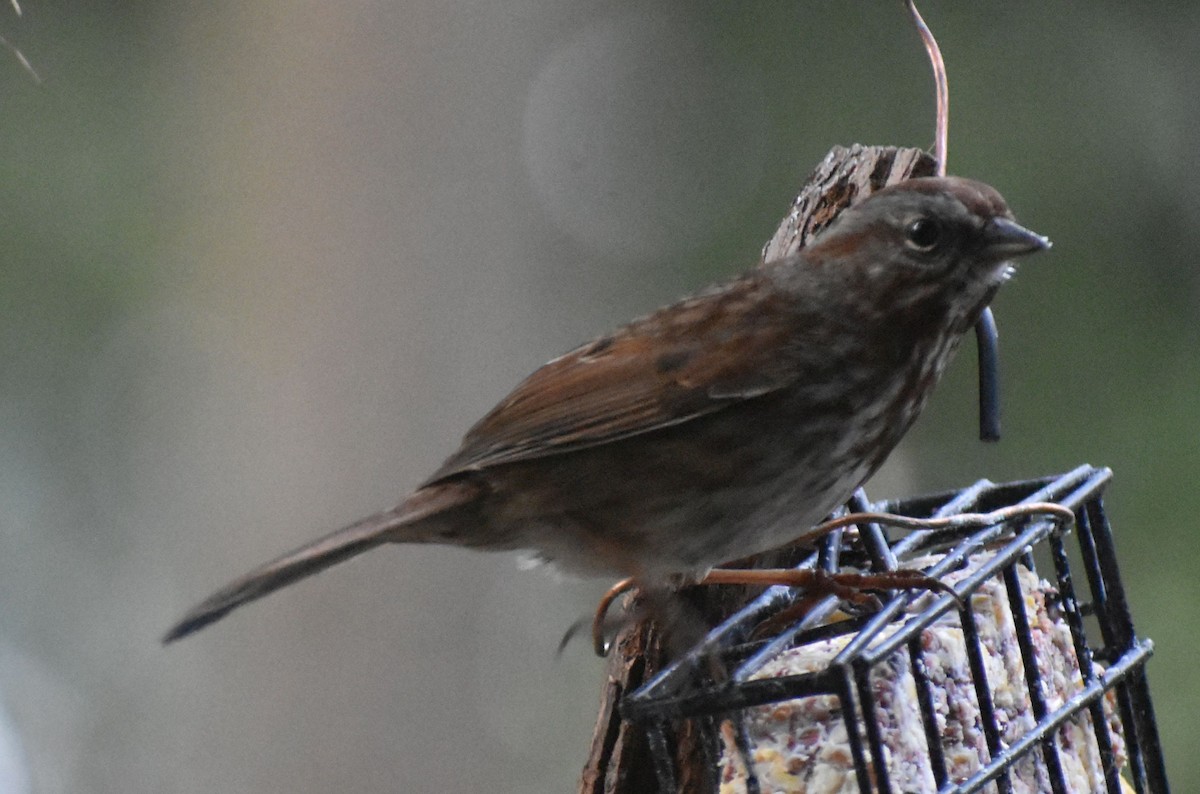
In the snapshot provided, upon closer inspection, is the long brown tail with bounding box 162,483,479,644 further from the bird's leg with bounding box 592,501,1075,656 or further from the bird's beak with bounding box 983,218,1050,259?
the bird's beak with bounding box 983,218,1050,259

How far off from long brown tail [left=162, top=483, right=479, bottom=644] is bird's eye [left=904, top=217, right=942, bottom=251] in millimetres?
970

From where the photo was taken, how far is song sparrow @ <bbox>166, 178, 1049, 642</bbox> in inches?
106

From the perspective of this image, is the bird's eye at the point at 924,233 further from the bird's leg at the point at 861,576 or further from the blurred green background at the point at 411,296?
the blurred green background at the point at 411,296

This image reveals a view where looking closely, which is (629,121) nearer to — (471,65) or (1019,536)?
(471,65)

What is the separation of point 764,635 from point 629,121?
3.86 meters

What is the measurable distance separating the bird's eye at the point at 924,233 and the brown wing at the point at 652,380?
0.89 ft

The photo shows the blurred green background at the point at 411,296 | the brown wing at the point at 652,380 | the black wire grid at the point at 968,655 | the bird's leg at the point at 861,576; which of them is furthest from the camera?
the blurred green background at the point at 411,296

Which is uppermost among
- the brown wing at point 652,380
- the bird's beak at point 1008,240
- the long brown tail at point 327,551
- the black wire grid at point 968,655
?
the bird's beak at point 1008,240

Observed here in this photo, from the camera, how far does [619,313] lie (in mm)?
5855

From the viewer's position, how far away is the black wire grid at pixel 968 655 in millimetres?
2209

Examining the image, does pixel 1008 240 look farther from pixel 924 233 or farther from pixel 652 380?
pixel 652 380

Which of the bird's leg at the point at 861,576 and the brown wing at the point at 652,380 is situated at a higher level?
the brown wing at the point at 652,380

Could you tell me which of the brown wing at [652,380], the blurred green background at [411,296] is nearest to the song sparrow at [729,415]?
the brown wing at [652,380]

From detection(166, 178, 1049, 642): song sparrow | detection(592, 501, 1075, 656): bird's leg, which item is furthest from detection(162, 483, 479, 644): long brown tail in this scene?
detection(592, 501, 1075, 656): bird's leg
